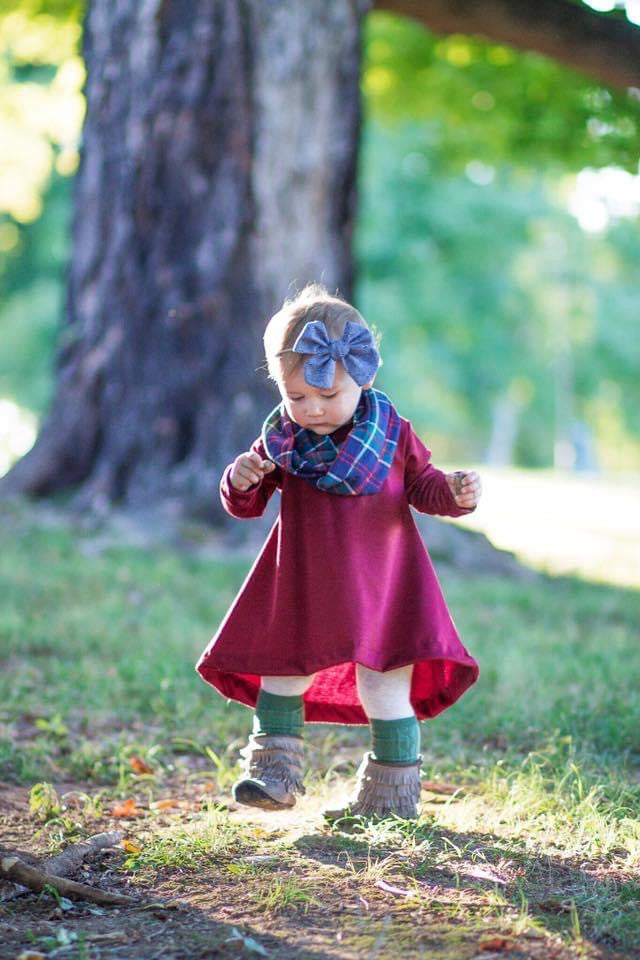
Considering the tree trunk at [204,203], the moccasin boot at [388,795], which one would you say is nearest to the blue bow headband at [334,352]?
the moccasin boot at [388,795]

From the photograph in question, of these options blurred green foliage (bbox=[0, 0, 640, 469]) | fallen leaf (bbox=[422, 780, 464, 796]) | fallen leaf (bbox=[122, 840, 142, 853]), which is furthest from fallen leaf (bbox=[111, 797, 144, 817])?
blurred green foliage (bbox=[0, 0, 640, 469])

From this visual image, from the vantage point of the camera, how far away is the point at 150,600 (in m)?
5.76

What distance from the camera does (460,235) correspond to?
86.1 ft

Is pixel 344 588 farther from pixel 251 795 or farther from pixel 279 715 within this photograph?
→ pixel 251 795

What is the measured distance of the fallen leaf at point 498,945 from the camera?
2119 millimetres

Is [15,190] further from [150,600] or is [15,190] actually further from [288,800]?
[288,800]

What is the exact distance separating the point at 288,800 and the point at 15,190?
16.3m

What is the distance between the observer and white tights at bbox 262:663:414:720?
3.03 m

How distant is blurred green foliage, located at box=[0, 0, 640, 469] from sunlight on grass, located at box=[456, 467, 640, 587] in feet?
9.63

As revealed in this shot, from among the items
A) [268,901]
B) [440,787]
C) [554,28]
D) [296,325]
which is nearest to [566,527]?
[554,28]

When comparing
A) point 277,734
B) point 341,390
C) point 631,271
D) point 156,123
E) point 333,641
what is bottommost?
point 277,734

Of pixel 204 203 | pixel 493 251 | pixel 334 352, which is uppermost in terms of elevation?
pixel 493 251

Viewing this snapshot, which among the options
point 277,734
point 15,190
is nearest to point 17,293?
point 15,190

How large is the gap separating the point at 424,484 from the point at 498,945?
4.05 ft
